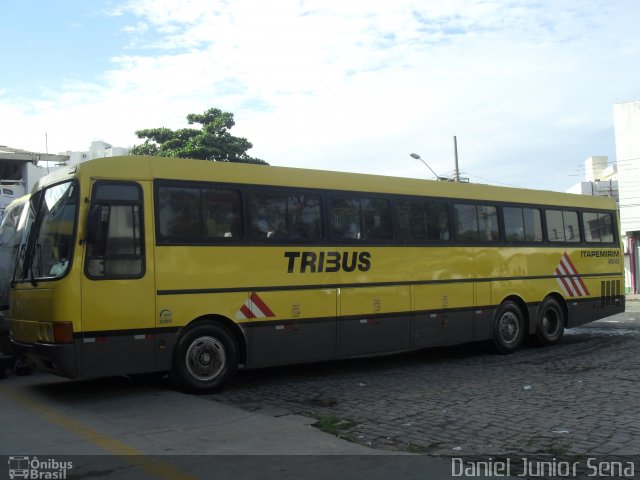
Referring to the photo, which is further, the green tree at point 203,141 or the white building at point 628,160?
the white building at point 628,160

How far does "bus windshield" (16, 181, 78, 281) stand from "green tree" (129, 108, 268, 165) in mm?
20649

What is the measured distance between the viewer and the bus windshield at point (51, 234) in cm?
772

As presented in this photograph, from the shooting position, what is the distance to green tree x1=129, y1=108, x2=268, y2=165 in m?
29.0

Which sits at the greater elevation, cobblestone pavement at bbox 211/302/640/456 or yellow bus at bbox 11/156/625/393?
yellow bus at bbox 11/156/625/393

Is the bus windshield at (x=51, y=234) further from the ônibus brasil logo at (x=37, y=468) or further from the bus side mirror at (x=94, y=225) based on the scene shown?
the ônibus brasil logo at (x=37, y=468)

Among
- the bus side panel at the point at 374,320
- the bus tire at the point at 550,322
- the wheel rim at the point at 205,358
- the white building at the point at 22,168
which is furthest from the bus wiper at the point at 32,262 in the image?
the white building at the point at 22,168

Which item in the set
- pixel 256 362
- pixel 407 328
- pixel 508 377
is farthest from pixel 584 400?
pixel 256 362

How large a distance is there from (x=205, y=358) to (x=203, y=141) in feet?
71.9

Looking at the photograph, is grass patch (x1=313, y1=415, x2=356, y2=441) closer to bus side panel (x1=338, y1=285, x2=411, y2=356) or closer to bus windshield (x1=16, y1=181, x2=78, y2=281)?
bus side panel (x1=338, y1=285, x2=411, y2=356)

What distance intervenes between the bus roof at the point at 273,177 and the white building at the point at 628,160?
69.5 feet

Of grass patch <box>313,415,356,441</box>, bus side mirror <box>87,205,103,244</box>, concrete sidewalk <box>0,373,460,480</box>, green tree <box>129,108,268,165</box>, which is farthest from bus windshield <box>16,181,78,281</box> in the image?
green tree <box>129,108,268,165</box>

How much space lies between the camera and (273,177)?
9.36 meters

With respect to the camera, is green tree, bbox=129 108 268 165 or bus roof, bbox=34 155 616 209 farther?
green tree, bbox=129 108 268 165

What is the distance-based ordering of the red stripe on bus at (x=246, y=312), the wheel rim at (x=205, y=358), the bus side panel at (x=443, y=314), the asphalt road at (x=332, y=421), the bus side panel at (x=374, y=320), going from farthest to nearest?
the bus side panel at (x=443, y=314) < the bus side panel at (x=374, y=320) < the red stripe on bus at (x=246, y=312) < the wheel rim at (x=205, y=358) < the asphalt road at (x=332, y=421)
